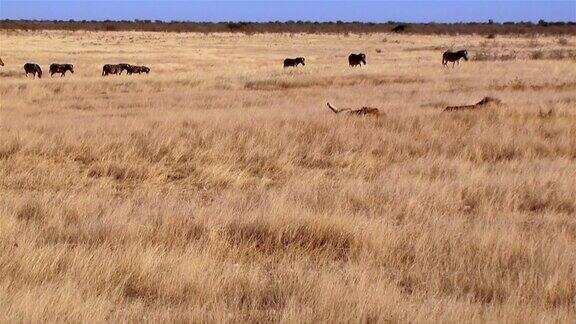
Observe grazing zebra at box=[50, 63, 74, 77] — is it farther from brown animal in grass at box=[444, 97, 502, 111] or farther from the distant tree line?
the distant tree line

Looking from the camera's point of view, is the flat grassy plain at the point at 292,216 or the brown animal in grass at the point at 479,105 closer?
the flat grassy plain at the point at 292,216

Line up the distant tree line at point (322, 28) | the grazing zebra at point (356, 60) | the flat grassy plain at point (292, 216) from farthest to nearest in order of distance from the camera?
the distant tree line at point (322, 28), the grazing zebra at point (356, 60), the flat grassy plain at point (292, 216)

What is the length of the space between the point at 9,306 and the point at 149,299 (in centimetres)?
85

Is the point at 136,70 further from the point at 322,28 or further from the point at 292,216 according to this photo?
the point at 322,28

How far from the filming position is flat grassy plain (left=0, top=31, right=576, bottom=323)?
431 cm

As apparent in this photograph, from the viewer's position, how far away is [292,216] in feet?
20.9

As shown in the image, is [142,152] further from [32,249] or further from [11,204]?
[32,249]

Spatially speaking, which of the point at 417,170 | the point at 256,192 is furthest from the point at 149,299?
the point at 417,170

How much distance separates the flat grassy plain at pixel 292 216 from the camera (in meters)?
4.31

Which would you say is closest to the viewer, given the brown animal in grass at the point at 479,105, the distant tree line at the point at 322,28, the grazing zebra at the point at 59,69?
the brown animal in grass at the point at 479,105

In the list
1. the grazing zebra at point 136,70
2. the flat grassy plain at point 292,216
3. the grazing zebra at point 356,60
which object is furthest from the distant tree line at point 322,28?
the flat grassy plain at point 292,216

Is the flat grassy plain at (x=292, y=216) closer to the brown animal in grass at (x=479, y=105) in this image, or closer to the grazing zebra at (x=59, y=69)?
the brown animal in grass at (x=479, y=105)

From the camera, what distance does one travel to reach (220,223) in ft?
20.4

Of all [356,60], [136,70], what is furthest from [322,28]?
[136,70]
